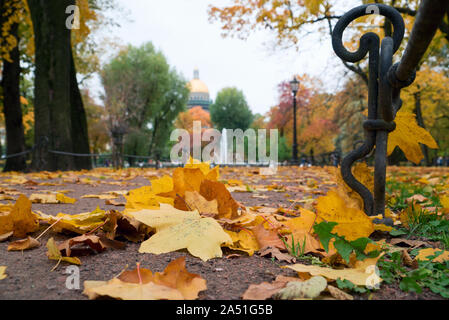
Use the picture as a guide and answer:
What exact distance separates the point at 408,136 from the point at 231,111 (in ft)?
208

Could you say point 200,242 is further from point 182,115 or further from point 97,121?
point 182,115

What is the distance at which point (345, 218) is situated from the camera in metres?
1.18

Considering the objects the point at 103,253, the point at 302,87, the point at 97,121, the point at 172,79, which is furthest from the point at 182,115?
the point at 103,253

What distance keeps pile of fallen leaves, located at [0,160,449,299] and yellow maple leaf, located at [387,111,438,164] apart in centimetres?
24

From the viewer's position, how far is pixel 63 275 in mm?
984

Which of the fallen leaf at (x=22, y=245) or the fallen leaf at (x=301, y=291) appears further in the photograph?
the fallen leaf at (x=22, y=245)

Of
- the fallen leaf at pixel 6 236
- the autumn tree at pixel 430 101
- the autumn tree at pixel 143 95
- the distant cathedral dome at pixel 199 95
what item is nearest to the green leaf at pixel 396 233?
the fallen leaf at pixel 6 236

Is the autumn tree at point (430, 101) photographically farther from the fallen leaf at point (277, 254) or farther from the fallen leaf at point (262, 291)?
the fallen leaf at point (262, 291)

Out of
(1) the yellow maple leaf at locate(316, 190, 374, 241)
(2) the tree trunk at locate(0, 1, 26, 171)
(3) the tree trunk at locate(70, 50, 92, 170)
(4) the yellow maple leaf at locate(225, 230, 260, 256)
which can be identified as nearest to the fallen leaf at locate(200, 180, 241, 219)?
(4) the yellow maple leaf at locate(225, 230, 260, 256)

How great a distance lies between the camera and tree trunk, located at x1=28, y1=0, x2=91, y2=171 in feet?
27.0

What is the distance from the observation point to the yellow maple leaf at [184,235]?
1.06 metres

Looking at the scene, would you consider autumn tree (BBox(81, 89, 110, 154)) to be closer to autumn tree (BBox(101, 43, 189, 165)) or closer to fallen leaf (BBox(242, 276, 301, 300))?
autumn tree (BBox(101, 43, 189, 165))
